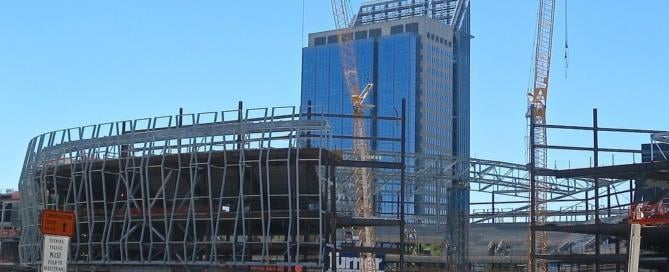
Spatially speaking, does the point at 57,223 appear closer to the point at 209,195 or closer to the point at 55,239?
the point at 55,239

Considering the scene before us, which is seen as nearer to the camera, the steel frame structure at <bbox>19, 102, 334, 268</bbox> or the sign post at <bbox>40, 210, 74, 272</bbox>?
the sign post at <bbox>40, 210, 74, 272</bbox>

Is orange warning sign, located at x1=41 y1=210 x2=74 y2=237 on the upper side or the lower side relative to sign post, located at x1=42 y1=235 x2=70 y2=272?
upper

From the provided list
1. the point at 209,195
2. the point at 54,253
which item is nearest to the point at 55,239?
the point at 54,253

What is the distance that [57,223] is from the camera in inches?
618

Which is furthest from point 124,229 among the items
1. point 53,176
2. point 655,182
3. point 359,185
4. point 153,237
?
point 655,182

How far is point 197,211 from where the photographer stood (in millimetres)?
65375

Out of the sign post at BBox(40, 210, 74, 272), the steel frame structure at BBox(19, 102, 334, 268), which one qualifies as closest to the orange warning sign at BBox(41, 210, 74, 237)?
the sign post at BBox(40, 210, 74, 272)

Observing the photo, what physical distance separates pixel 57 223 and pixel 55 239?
27 centimetres

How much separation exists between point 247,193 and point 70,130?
1777cm

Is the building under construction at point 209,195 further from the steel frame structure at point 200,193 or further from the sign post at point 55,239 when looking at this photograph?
the sign post at point 55,239

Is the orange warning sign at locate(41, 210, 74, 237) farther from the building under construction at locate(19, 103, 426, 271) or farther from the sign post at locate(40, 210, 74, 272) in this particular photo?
the building under construction at locate(19, 103, 426, 271)

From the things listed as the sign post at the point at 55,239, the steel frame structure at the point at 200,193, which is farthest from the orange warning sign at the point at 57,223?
the steel frame structure at the point at 200,193

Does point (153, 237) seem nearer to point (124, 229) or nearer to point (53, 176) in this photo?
point (124, 229)

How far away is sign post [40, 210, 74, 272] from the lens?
15.4 meters
